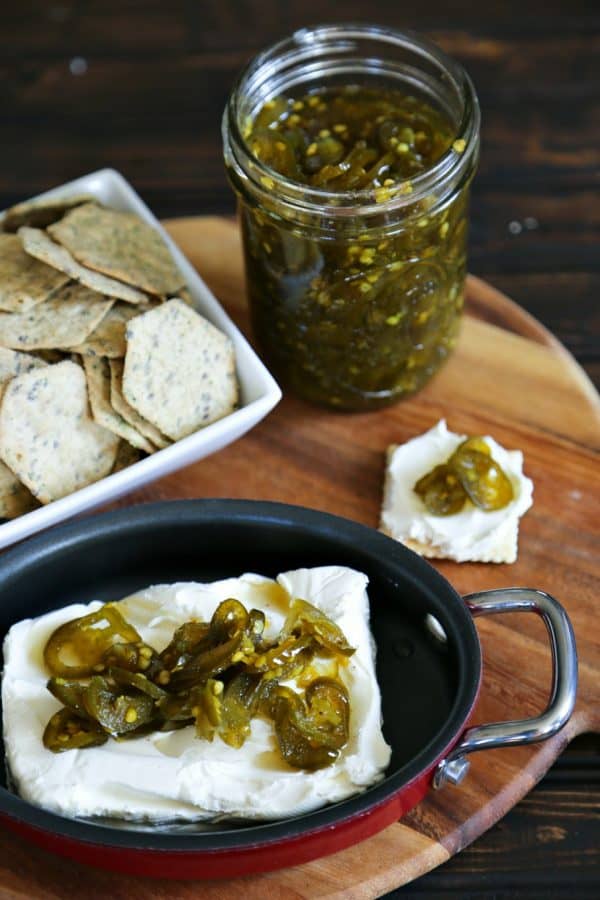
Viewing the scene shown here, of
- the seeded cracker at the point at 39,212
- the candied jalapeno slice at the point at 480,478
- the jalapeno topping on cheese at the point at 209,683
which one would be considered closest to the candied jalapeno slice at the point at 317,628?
the jalapeno topping on cheese at the point at 209,683

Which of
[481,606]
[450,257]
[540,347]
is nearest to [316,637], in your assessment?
[481,606]

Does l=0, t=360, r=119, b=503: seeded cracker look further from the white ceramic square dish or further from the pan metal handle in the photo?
the pan metal handle

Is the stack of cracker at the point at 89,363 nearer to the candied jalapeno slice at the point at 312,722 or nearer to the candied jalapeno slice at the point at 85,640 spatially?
the candied jalapeno slice at the point at 85,640

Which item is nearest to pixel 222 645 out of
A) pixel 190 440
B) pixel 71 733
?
pixel 71 733

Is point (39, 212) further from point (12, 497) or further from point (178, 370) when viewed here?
point (12, 497)

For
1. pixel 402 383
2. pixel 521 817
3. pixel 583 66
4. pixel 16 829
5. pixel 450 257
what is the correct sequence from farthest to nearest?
Result: pixel 583 66
pixel 402 383
pixel 450 257
pixel 521 817
pixel 16 829

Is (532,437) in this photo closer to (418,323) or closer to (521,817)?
(418,323)
